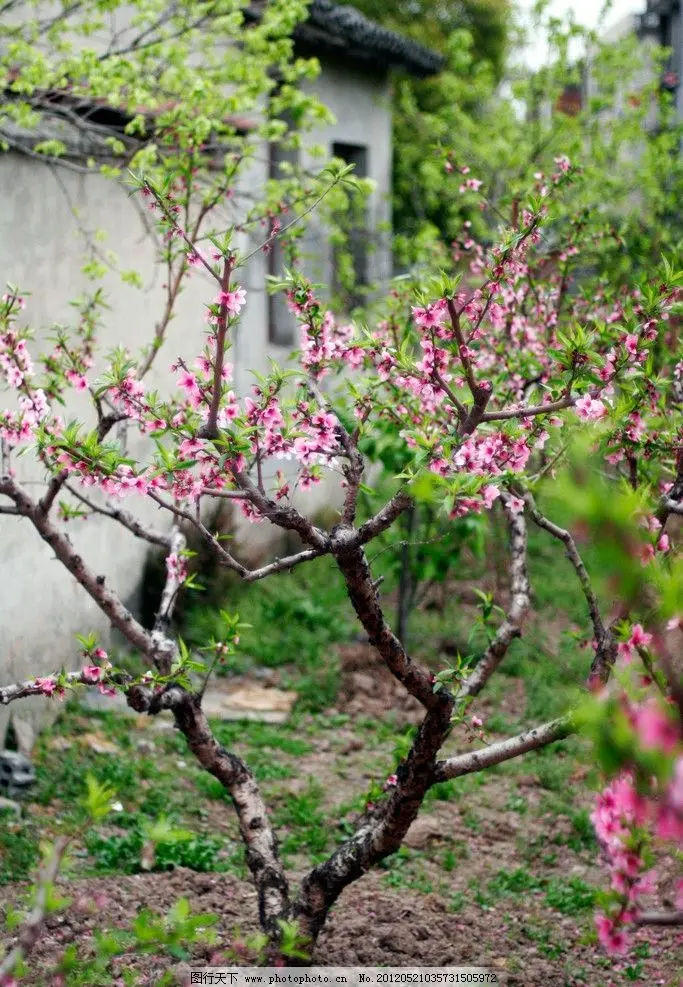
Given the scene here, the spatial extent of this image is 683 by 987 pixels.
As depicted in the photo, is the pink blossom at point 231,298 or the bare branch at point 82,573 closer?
the pink blossom at point 231,298

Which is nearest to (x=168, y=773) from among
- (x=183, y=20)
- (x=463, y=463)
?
(x=463, y=463)

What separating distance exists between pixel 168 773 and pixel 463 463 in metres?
2.93

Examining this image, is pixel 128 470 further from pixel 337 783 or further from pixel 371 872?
pixel 337 783

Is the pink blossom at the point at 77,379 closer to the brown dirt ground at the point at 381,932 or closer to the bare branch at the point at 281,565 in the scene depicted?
the bare branch at the point at 281,565

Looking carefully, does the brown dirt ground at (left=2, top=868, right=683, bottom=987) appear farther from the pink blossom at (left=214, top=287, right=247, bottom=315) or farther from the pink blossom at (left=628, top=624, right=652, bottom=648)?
the pink blossom at (left=214, top=287, right=247, bottom=315)

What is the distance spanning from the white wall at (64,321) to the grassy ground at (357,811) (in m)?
0.46

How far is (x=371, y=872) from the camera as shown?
4574 mm

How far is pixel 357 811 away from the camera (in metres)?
5.14

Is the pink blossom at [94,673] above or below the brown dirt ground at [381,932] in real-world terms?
above

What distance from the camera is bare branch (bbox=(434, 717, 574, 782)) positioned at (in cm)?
331

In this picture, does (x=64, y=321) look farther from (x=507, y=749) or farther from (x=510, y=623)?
(x=507, y=749)

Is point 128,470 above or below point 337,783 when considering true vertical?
above

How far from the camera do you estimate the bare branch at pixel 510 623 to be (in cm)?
379

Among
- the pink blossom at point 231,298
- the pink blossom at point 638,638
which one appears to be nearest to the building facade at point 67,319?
the pink blossom at point 231,298
